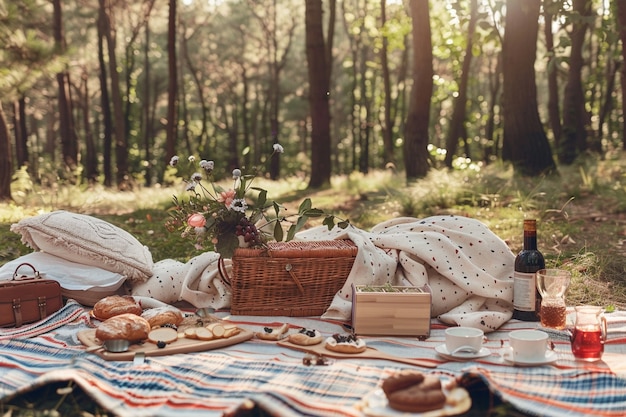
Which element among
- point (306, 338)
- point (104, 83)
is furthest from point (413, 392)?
point (104, 83)

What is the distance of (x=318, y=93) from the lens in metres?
13.0

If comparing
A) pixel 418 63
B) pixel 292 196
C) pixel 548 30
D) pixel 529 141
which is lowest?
pixel 292 196

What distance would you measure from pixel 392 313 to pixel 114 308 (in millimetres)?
1590

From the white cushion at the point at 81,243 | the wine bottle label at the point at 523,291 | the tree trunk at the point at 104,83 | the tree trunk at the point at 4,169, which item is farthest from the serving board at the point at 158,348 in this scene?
the tree trunk at the point at 104,83

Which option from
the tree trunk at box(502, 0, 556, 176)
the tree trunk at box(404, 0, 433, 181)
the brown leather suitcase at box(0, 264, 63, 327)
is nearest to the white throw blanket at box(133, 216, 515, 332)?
the brown leather suitcase at box(0, 264, 63, 327)

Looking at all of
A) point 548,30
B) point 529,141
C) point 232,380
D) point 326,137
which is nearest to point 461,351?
point 232,380

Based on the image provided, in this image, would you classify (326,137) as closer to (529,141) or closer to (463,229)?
(529,141)

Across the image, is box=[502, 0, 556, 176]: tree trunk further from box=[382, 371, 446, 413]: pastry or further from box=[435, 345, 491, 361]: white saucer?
box=[382, 371, 446, 413]: pastry

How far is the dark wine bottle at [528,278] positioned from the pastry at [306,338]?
1.27 meters

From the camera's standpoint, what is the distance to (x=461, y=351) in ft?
10.4

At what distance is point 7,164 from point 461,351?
8810 mm

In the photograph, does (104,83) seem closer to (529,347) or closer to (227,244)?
(227,244)

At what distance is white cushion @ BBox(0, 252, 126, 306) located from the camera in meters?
4.38

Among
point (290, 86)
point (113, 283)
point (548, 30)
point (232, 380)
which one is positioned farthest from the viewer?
point (290, 86)
